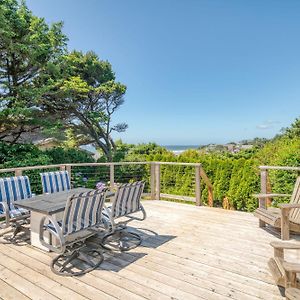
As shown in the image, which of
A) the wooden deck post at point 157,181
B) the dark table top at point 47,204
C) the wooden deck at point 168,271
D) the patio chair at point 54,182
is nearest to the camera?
the wooden deck at point 168,271

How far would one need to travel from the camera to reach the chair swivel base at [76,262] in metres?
2.68

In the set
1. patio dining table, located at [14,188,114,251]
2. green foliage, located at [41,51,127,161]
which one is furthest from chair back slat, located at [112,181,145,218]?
green foliage, located at [41,51,127,161]

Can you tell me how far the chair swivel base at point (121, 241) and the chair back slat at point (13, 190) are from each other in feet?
5.19

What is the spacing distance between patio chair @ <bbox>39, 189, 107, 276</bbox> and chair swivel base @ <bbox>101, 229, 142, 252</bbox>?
29 centimetres

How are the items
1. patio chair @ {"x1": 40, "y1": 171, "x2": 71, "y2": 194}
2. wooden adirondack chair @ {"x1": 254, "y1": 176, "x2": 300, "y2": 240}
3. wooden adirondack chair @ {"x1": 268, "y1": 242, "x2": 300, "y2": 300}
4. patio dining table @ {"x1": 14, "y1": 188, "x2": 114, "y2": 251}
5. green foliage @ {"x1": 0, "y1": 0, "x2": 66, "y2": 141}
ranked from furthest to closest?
green foliage @ {"x1": 0, "y1": 0, "x2": 66, "y2": 141} < patio chair @ {"x1": 40, "y1": 171, "x2": 71, "y2": 194} < wooden adirondack chair @ {"x1": 254, "y1": 176, "x2": 300, "y2": 240} < patio dining table @ {"x1": 14, "y1": 188, "x2": 114, "y2": 251} < wooden adirondack chair @ {"x1": 268, "y1": 242, "x2": 300, "y2": 300}

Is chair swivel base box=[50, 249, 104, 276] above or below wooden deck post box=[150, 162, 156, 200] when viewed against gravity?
below

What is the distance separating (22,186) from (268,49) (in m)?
11.7

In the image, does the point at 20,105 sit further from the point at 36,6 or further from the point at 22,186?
the point at 22,186

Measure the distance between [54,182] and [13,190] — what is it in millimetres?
773

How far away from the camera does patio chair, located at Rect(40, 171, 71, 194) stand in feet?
14.3

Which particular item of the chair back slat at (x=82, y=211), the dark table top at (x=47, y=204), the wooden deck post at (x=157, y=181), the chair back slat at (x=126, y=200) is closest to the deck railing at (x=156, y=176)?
the wooden deck post at (x=157, y=181)

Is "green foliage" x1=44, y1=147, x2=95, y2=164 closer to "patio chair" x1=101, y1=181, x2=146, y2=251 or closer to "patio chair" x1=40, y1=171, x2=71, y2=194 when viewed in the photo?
"patio chair" x1=40, y1=171, x2=71, y2=194

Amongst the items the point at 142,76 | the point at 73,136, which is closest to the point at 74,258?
the point at 73,136

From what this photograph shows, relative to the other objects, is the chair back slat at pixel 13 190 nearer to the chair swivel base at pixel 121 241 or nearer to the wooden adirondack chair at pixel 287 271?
the chair swivel base at pixel 121 241
